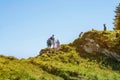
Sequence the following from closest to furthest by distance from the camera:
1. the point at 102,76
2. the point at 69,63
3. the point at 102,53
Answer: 1. the point at 102,76
2. the point at 69,63
3. the point at 102,53

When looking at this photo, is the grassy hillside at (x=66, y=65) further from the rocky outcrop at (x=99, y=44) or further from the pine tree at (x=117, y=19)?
the pine tree at (x=117, y=19)

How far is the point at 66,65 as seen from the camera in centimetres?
4009

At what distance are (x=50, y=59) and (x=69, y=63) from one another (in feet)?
6.82

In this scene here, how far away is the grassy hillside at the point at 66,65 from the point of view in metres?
31.8

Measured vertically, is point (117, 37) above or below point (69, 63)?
above

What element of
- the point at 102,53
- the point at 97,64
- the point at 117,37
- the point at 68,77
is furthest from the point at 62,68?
the point at 117,37

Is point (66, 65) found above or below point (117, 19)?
below

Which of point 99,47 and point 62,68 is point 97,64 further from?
point 62,68

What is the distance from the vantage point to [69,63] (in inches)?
1647

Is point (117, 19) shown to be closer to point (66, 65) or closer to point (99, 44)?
point (99, 44)

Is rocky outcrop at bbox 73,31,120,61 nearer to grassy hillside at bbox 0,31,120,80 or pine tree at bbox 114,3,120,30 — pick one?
grassy hillside at bbox 0,31,120,80

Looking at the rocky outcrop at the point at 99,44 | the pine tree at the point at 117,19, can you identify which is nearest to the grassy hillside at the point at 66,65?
the rocky outcrop at the point at 99,44

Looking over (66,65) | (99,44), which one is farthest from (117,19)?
(66,65)

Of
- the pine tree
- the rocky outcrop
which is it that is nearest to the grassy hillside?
the rocky outcrop
